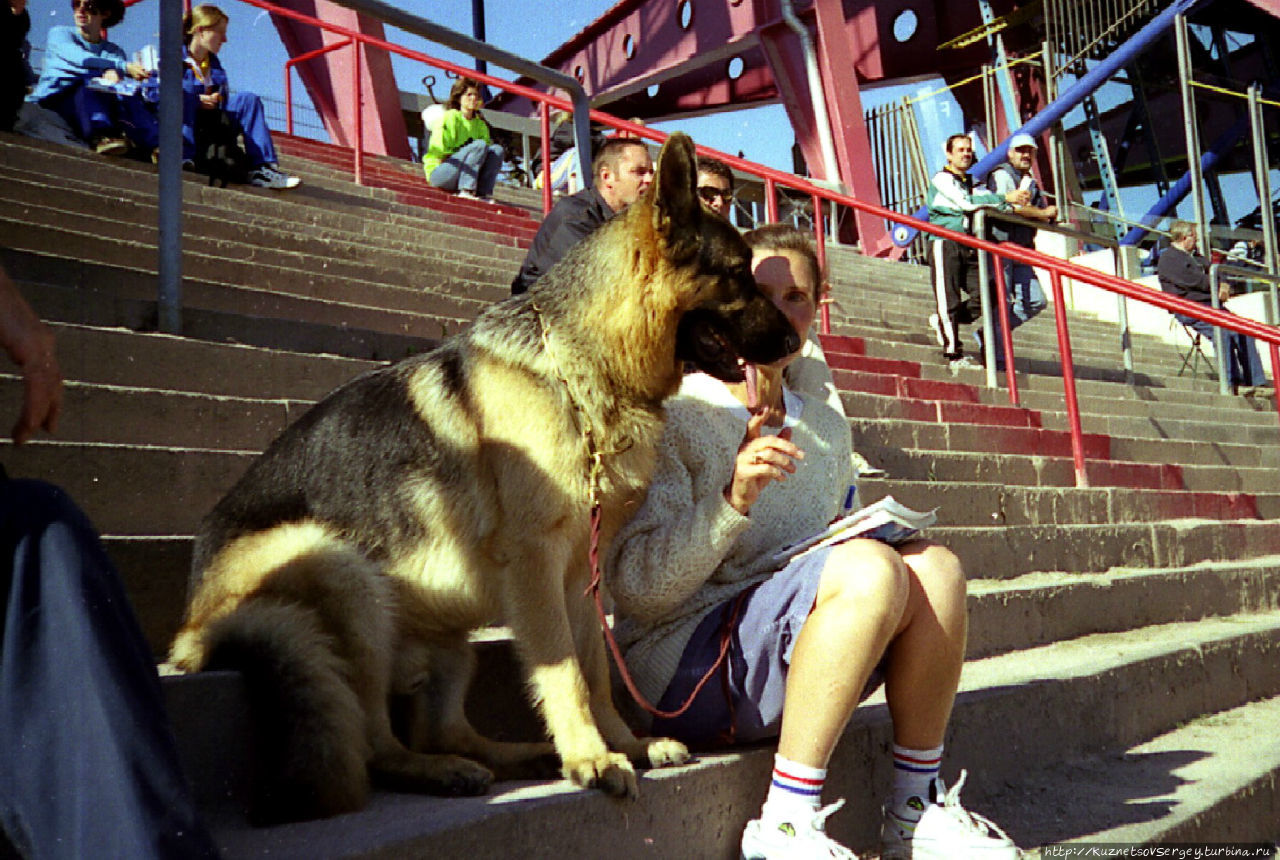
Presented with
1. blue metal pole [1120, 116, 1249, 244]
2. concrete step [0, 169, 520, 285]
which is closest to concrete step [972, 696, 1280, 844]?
concrete step [0, 169, 520, 285]

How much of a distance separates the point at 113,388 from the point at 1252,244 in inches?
663

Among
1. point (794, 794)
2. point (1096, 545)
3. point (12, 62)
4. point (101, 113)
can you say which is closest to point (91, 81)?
point (101, 113)

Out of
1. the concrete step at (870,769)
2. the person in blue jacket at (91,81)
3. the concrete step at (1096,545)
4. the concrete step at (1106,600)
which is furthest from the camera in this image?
the person in blue jacket at (91,81)

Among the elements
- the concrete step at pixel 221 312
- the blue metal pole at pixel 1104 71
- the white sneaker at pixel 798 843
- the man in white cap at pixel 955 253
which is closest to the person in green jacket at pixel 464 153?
the man in white cap at pixel 955 253

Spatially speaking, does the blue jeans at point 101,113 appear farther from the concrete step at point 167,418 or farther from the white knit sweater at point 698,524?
the white knit sweater at point 698,524

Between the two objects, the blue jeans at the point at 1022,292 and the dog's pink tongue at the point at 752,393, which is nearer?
the dog's pink tongue at the point at 752,393

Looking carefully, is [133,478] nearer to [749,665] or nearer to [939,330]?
[749,665]

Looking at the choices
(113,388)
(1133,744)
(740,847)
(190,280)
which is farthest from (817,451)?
(190,280)

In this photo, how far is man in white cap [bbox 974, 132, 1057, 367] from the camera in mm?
9258

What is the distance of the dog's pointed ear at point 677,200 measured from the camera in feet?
7.84

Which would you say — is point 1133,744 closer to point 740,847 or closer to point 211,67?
point 740,847

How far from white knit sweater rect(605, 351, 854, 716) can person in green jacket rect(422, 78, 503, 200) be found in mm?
8597

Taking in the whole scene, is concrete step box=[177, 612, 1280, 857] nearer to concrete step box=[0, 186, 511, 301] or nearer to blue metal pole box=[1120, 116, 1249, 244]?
concrete step box=[0, 186, 511, 301]

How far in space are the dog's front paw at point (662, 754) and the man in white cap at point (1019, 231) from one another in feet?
22.7
